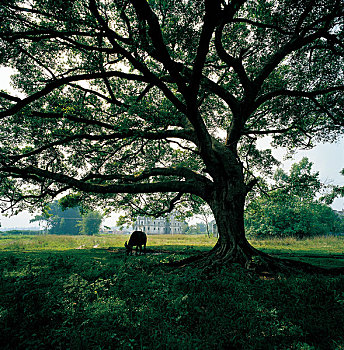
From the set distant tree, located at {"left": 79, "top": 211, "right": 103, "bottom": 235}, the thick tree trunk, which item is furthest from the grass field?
distant tree, located at {"left": 79, "top": 211, "right": 103, "bottom": 235}

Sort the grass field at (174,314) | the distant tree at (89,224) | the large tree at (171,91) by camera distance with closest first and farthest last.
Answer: the grass field at (174,314)
the large tree at (171,91)
the distant tree at (89,224)

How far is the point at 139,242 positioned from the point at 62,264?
6.04 metres

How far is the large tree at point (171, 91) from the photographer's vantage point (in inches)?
245

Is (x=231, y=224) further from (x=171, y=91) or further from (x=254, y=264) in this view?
(x=171, y=91)

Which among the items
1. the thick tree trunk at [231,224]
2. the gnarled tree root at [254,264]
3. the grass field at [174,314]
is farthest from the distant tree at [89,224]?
the grass field at [174,314]

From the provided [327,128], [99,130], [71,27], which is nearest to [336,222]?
[327,128]

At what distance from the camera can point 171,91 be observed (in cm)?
859

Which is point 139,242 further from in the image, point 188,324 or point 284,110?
point 284,110

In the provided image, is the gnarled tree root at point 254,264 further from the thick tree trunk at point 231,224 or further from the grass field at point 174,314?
the grass field at point 174,314

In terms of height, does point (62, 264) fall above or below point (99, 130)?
below

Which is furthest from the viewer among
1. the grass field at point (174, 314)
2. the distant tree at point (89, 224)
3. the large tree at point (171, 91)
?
the distant tree at point (89, 224)

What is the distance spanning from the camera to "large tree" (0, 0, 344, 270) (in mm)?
6219

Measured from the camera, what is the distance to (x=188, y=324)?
3443mm

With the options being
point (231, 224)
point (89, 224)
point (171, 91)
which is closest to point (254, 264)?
point (231, 224)
